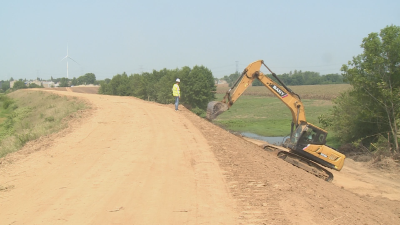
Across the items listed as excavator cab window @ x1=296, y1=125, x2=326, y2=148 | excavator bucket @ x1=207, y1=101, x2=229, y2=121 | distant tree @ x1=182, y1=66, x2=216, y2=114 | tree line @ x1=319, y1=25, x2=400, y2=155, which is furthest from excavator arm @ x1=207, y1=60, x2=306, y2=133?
distant tree @ x1=182, y1=66, x2=216, y2=114

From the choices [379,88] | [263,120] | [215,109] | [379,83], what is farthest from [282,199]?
[263,120]

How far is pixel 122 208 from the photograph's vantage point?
717 cm

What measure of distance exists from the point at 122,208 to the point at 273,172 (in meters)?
4.86

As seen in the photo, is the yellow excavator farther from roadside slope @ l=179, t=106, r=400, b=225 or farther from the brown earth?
roadside slope @ l=179, t=106, r=400, b=225

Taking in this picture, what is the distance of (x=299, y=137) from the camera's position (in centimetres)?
1496

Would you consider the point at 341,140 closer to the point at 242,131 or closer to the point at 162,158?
the point at 242,131

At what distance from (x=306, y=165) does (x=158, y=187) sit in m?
8.65

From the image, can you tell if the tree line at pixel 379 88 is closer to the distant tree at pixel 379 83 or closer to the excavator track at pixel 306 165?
the distant tree at pixel 379 83

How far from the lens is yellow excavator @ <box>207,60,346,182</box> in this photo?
14.8 meters

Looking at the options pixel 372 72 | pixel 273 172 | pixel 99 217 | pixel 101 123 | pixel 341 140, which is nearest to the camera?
pixel 99 217

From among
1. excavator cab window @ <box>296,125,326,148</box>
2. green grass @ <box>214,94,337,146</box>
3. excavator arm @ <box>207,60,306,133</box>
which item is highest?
excavator arm @ <box>207,60,306,133</box>

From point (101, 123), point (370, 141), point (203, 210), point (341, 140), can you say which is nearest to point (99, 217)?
point (203, 210)

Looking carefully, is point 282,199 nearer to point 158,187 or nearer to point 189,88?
point 158,187

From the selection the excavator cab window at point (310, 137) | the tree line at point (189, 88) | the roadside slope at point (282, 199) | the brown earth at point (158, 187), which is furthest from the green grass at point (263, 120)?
the brown earth at point (158, 187)
